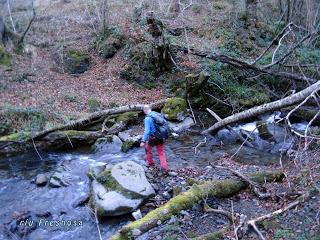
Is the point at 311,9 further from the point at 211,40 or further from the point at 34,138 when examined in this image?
the point at 34,138

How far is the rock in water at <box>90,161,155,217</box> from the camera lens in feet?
28.0

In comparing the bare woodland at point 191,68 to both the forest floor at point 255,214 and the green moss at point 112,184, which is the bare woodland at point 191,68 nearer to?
the forest floor at point 255,214

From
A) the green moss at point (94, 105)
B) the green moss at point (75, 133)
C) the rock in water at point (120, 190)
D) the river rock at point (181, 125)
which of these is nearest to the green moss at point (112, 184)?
the rock in water at point (120, 190)

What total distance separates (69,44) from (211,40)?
829cm

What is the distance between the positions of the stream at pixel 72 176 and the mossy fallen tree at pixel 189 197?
1066 millimetres

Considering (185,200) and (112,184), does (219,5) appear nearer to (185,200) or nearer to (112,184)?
(112,184)

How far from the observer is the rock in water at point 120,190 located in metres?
8.52

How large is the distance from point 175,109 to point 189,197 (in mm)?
7494

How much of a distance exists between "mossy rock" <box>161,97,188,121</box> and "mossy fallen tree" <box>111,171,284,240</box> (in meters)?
6.37

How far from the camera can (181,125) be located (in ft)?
49.3

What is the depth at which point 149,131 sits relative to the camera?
410 inches

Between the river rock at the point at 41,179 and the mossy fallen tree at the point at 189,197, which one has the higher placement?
the mossy fallen tree at the point at 189,197

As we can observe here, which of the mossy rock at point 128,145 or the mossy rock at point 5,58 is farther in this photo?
the mossy rock at point 5,58

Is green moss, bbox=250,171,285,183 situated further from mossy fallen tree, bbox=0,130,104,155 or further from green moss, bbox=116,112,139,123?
green moss, bbox=116,112,139,123
